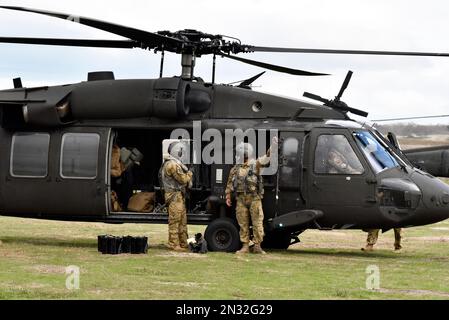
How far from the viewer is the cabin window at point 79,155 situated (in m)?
17.1

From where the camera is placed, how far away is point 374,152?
1625 cm

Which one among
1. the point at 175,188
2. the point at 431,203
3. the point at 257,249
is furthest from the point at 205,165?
the point at 431,203

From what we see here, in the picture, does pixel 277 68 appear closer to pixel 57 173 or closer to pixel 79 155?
pixel 79 155

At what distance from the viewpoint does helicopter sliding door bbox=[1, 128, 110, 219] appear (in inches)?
670

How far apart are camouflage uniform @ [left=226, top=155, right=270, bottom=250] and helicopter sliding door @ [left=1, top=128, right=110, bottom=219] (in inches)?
94.5

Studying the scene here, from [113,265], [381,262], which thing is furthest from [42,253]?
[381,262]

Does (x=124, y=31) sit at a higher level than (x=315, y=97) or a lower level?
higher

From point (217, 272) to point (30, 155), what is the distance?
5365mm

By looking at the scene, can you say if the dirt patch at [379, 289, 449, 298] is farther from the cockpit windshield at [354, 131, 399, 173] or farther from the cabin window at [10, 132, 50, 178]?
the cabin window at [10, 132, 50, 178]

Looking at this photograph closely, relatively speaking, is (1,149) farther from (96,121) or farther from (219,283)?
(219,283)
